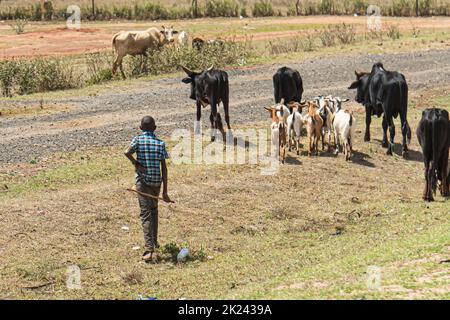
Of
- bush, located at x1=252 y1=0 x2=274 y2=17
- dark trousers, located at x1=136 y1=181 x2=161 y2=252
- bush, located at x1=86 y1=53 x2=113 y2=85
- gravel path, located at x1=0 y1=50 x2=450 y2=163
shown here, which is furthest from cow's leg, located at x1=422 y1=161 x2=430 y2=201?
bush, located at x1=252 y1=0 x2=274 y2=17

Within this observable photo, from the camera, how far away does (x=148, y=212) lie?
12914 millimetres

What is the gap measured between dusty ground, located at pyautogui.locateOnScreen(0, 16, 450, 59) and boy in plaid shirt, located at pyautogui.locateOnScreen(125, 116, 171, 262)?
1082 inches

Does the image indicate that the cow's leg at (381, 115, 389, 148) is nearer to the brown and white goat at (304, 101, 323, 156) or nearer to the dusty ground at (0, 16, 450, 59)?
the brown and white goat at (304, 101, 323, 156)

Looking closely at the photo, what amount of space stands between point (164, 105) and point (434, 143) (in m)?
11.0

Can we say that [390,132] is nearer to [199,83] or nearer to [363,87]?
[363,87]

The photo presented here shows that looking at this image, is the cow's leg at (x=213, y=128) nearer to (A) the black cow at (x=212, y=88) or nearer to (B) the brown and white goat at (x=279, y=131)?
(A) the black cow at (x=212, y=88)

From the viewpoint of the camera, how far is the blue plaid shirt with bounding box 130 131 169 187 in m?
12.8

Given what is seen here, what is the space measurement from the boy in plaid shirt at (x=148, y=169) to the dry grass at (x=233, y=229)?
459 millimetres

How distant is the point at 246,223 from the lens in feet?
49.9

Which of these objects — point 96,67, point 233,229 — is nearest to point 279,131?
point 233,229

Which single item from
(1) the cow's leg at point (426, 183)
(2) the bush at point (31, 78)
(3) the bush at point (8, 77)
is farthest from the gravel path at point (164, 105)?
(1) the cow's leg at point (426, 183)

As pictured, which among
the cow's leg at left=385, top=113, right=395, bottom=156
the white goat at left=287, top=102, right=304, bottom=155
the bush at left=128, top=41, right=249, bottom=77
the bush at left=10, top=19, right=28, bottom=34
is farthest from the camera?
the bush at left=10, top=19, right=28, bottom=34
